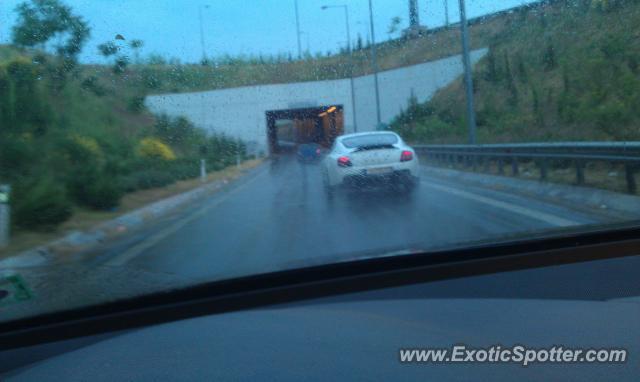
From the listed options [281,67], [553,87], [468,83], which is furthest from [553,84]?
[281,67]

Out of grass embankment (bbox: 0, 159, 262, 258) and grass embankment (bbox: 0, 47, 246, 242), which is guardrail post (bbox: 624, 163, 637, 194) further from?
grass embankment (bbox: 0, 159, 262, 258)

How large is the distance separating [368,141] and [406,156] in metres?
0.87

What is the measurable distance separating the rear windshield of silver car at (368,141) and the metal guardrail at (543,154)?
272 cm

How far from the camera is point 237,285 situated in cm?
416

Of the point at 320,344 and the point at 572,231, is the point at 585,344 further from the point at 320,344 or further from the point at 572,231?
the point at 572,231

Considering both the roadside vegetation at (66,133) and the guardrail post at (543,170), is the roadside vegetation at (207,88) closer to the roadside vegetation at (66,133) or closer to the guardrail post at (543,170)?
the roadside vegetation at (66,133)

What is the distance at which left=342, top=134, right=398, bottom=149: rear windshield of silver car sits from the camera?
1213 centimetres

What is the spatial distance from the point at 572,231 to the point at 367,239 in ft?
13.7

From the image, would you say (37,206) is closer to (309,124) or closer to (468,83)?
(309,124)

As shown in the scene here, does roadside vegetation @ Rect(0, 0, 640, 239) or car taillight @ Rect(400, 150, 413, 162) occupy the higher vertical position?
roadside vegetation @ Rect(0, 0, 640, 239)

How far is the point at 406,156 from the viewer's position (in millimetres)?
12586

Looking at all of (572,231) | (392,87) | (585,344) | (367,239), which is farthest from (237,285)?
(392,87)

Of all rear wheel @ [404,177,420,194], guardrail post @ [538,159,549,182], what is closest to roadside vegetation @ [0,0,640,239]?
rear wheel @ [404,177,420,194]

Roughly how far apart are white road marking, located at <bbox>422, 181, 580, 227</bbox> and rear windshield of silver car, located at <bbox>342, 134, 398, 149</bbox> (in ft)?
6.24
